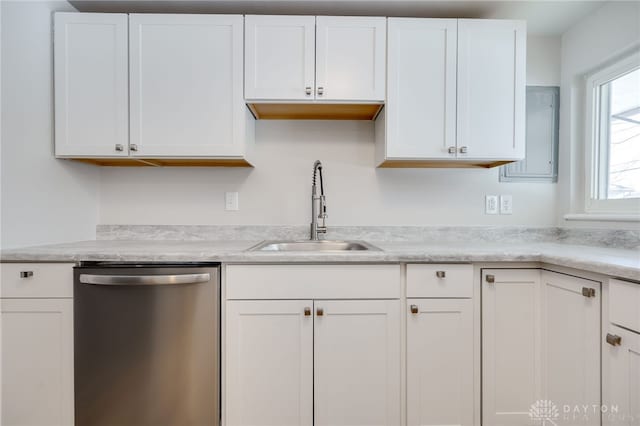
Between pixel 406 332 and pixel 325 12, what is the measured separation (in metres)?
1.82

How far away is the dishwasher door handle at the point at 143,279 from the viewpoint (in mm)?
1252

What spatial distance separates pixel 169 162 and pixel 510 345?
81.8 inches

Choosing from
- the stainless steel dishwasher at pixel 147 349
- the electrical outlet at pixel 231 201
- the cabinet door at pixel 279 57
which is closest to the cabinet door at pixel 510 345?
the stainless steel dishwasher at pixel 147 349

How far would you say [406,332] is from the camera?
1337 mm

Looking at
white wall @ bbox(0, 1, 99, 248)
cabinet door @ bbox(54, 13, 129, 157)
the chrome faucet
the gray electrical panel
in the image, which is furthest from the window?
white wall @ bbox(0, 1, 99, 248)

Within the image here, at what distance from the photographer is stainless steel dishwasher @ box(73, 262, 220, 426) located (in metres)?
1.27

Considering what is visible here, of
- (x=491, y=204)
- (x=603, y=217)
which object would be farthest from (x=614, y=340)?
(x=491, y=204)

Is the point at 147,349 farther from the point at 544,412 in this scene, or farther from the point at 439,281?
the point at 544,412

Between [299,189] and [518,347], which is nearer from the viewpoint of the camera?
[518,347]

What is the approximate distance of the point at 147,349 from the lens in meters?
1.26

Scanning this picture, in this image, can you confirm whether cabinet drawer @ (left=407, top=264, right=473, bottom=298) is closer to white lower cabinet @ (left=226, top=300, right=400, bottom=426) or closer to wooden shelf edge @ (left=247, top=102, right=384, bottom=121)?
white lower cabinet @ (left=226, top=300, right=400, bottom=426)

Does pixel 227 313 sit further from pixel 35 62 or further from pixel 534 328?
pixel 35 62

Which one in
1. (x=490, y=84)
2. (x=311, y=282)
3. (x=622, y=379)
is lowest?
(x=622, y=379)

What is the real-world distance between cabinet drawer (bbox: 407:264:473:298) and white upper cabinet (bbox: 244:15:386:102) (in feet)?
3.11
